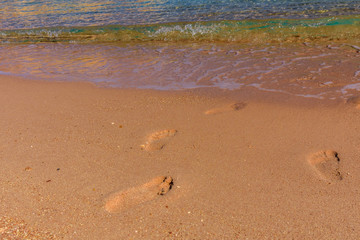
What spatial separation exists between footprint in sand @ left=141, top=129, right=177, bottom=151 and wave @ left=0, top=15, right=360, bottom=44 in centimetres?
507

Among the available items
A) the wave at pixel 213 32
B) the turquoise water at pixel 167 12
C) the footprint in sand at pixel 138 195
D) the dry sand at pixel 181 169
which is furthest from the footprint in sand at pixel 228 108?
the turquoise water at pixel 167 12

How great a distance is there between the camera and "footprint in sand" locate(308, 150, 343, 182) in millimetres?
2438

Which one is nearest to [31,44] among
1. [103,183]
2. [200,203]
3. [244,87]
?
[244,87]

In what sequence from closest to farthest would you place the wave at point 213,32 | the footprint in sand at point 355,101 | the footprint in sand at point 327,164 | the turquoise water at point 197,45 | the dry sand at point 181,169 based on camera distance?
the dry sand at point 181,169 < the footprint in sand at point 327,164 < the footprint in sand at point 355,101 < the turquoise water at point 197,45 < the wave at point 213,32

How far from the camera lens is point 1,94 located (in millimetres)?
4402

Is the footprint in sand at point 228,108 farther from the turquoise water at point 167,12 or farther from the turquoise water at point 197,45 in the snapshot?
the turquoise water at point 167,12

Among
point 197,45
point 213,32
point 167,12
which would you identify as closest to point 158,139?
point 197,45

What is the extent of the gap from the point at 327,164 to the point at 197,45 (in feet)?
17.8

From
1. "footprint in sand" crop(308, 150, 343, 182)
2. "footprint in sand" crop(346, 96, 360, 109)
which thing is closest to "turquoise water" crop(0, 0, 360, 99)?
"footprint in sand" crop(346, 96, 360, 109)

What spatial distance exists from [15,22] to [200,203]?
498 inches

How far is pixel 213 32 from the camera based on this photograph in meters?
8.70

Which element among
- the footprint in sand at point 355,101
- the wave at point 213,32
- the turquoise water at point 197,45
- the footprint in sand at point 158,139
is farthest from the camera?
the wave at point 213,32

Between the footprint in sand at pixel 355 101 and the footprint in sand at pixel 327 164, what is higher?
the footprint in sand at pixel 327 164

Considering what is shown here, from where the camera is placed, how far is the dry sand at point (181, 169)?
2064mm
